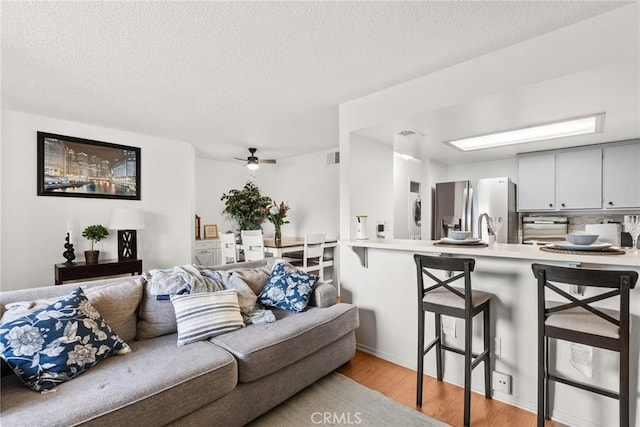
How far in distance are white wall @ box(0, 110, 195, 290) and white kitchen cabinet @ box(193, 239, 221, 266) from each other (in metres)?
0.50

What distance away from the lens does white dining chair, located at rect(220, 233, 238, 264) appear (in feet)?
14.7

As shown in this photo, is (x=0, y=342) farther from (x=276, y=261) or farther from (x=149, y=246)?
(x=149, y=246)

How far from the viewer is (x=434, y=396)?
6.90 ft

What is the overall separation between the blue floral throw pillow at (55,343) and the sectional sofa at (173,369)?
2.0 inches

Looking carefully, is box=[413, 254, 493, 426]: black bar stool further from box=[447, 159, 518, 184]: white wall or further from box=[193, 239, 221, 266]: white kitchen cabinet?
box=[193, 239, 221, 266]: white kitchen cabinet

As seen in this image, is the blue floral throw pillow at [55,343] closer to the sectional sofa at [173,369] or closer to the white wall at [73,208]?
the sectional sofa at [173,369]

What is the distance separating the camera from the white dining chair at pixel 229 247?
4.48 meters

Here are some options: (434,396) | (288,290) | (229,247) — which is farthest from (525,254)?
(229,247)

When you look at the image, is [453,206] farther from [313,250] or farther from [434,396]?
[434,396]

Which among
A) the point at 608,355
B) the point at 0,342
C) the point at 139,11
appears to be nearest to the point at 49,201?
the point at 0,342

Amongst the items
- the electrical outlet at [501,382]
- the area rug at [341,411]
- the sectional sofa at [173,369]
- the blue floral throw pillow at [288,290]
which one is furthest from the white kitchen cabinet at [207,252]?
the electrical outlet at [501,382]

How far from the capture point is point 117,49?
203cm

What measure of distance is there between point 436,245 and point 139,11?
7.89ft

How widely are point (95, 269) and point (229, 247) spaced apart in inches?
65.4
